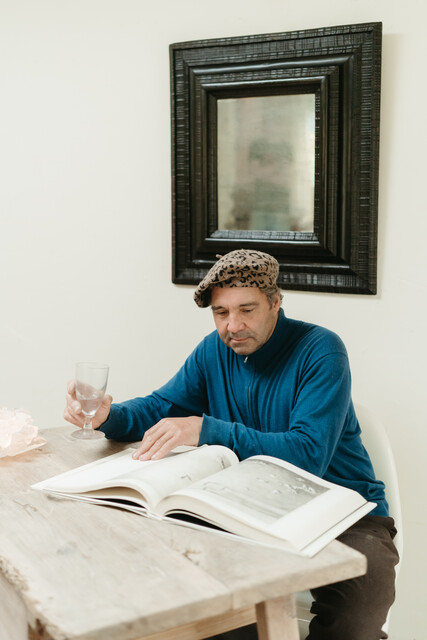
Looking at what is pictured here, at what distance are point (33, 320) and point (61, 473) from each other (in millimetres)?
1295

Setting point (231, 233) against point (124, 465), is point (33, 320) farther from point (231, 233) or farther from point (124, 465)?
point (124, 465)

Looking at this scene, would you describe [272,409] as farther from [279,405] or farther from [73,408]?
[73,408]

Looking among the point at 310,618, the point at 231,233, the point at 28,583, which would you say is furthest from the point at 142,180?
the point at 28,583

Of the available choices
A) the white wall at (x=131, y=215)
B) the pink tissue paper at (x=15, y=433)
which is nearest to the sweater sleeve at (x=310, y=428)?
the pink tissue paper at (x=15, y=433)

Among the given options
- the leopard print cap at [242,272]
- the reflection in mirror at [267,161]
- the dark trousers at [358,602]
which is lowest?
the dark trousers at [358,602]

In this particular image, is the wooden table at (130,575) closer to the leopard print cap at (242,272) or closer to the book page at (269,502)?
the book page at (269,502)

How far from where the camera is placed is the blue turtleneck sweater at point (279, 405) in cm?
156

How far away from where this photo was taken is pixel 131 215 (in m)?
2.48

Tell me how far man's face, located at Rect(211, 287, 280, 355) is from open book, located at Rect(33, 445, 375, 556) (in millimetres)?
400

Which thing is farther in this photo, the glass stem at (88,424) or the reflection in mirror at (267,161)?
the reflection in mirror at (267,161)

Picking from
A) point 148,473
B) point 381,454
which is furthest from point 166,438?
point 381,454

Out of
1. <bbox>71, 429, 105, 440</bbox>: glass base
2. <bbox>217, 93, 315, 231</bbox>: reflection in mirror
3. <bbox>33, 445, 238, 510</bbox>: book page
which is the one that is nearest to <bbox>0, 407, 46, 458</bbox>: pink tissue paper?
<bbox>71, 429, 105, 440</bbox>: glass base

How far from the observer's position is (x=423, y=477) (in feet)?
7.00

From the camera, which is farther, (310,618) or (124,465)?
(310,618)
